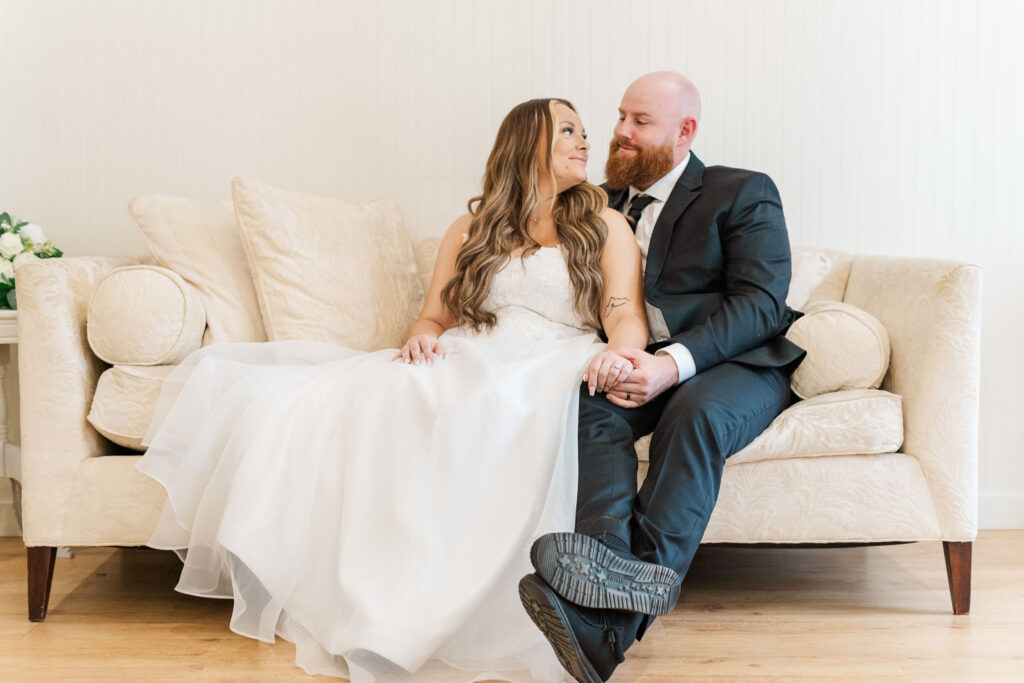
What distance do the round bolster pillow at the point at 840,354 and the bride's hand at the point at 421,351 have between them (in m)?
0.85

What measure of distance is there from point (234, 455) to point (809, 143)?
2.02 meters

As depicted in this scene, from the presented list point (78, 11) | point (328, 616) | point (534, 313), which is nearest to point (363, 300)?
point (534, 313)

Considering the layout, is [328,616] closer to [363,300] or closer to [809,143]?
[363,300]

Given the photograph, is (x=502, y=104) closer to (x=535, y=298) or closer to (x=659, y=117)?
(x=659, y=117)

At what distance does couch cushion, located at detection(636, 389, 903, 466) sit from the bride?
1.02 feet

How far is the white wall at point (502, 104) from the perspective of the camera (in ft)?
9.09

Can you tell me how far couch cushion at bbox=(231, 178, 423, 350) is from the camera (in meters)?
2.29

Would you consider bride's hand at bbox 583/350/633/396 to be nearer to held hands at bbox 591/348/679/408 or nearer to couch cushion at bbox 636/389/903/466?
held hands at bbox 591/348/679/408

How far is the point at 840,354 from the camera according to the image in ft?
6.67

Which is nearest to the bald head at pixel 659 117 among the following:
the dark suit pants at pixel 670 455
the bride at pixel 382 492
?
the bride at pixel 382 492

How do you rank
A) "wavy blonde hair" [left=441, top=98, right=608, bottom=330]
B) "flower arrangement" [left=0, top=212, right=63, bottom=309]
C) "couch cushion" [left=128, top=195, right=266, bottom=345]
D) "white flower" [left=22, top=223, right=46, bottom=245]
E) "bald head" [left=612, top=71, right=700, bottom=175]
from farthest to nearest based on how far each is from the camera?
"white flower" [left=22, top=223, right=46, bottom=245]
"flower arrangement" [left=0, top=212, right=63, bottom=309]
"bald head" [left=612, top=71, right=700, bottom=175]
"couch cushion" [left=128, top=195, right=266, bottom=345]
"wavy blonde hair" [left=441, top=98, right=608, bottom=330]

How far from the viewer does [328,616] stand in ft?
5.70

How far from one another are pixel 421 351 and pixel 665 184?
0.85 metres

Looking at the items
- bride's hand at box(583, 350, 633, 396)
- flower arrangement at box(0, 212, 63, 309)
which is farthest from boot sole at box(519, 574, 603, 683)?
flower arrangement at box(0, 212, 63, 309)
